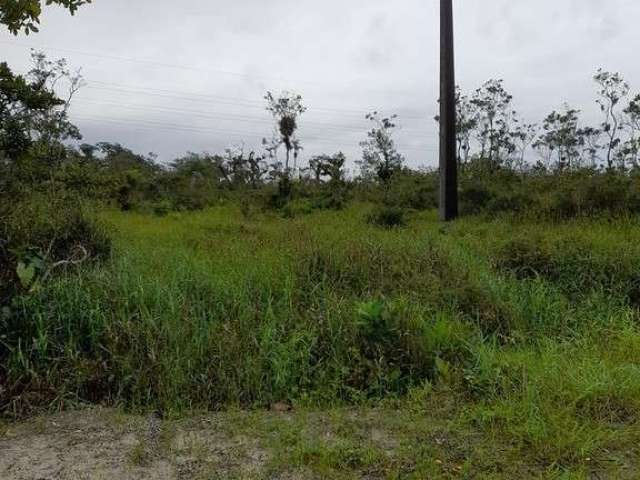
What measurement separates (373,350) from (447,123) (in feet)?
22.2

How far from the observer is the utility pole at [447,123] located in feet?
31.1

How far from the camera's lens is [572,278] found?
5320 millimetres

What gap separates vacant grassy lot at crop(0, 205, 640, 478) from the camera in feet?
8.82

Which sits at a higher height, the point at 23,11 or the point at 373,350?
the point at 23,11

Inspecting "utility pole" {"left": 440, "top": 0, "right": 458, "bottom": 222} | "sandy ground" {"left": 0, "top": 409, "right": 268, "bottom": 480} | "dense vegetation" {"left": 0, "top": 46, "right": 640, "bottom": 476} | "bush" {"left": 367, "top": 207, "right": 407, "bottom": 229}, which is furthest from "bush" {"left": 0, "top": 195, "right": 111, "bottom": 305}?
"utility pole" {"left": 440, "top": 0, "right": 458, "bottom": 222}

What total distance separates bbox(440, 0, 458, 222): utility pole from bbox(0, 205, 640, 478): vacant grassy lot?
12.8ft

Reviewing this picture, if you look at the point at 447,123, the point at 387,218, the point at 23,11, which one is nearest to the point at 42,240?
the point at 23,11

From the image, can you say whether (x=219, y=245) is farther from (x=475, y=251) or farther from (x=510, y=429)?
(x=510, y=429)

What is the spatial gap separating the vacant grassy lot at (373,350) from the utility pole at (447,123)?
3.91m

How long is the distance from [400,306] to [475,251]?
8.16 ft

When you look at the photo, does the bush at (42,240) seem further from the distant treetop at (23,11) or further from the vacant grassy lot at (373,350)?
the distant treetop at (23,11)

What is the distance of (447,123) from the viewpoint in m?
9.55

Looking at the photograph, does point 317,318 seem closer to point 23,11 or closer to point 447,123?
point 23,11

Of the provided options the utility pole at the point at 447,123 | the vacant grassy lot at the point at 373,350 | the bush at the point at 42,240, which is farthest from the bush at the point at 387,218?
the bush at the point at 42,240
